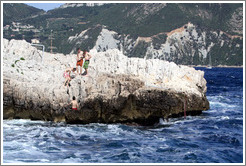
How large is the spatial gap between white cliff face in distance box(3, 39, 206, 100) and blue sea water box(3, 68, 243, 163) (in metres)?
2.50

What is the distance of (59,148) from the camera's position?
18.6 meters

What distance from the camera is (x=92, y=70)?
1103 inches

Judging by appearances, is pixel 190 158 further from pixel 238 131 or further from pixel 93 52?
pixel 93 52

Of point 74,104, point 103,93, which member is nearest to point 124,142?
point 74,104

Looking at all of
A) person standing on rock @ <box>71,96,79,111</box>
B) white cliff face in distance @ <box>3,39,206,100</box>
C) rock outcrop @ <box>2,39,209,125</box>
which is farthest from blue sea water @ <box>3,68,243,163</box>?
white cliff face in distance @ <box>3,39,206,100</box>

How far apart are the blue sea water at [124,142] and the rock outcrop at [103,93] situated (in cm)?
79

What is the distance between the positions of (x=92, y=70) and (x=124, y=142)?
29.6 ft

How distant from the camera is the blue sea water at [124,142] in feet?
56.9

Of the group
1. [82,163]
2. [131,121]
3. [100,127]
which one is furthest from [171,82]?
[82,163]

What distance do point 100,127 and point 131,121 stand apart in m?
2.27

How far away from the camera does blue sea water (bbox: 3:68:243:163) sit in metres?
17.3

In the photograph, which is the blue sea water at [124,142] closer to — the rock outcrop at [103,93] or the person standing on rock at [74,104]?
Answer: the rock outcrop at [103,93]

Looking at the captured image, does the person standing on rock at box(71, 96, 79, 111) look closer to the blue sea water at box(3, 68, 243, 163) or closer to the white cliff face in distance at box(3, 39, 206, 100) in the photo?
the white cliff face in distance at box(3, 39, 206, 100)

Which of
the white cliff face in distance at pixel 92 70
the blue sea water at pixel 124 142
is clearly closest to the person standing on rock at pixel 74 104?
the white cliff face in distance at pixel 92 70
